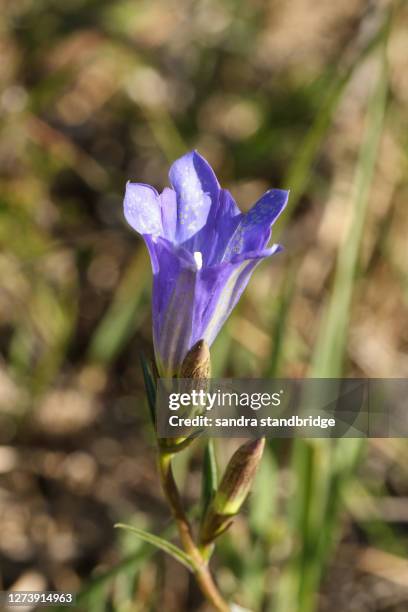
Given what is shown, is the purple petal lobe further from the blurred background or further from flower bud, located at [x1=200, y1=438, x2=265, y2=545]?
the blurred background

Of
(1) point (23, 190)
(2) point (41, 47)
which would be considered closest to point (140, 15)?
(2) point (41, 47)

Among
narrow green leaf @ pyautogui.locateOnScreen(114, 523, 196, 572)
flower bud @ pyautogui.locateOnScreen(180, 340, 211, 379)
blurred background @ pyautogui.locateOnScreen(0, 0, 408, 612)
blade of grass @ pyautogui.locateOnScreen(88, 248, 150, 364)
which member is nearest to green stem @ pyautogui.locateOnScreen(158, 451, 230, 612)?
narrow green leaf @ pyautogui.locateOnScreen(114, 523, 196, 572)

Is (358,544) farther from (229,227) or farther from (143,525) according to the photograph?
(229,227)

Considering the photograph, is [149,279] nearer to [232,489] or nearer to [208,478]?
[208,478]

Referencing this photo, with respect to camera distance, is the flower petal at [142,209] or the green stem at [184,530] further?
the green stem at [184,530]

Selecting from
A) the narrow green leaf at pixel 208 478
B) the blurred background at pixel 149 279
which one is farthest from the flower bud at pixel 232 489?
the blurred background at pixel 149 279

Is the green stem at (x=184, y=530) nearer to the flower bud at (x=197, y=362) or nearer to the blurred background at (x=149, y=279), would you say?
the flower bud at (x=197, y=362)
